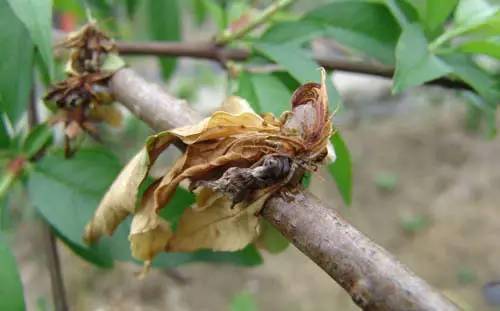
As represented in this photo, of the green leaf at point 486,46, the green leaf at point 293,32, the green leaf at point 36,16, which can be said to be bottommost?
the green leaf at point 293,32

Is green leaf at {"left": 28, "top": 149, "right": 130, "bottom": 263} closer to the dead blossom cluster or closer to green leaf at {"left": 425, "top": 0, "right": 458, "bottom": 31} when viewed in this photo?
the dead blossom cluster

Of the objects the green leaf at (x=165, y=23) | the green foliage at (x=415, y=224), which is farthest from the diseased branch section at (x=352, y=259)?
the green foliage at (x=415, y=224)

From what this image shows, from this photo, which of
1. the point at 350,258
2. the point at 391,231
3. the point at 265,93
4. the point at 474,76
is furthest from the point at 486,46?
the point at 391,231

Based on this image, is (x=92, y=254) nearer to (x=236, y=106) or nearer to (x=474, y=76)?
(x=236, y=106)

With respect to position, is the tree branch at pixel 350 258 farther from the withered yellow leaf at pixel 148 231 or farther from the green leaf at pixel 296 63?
the green leaf at pixel 296 63

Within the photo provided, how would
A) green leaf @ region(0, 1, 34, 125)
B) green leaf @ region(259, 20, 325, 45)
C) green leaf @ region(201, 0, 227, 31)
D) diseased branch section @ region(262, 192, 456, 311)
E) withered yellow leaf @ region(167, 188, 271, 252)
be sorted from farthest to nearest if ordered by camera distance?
green leaf @ region(201, 0, 227, 31), green leaf @ region(259, 20, 325, 45), green leaf @ region(0, 1, 34, 125), withered yellow leaf @ region(167, 188, 271, 252), diseased branch section @ region(262, 192, 456, 311)

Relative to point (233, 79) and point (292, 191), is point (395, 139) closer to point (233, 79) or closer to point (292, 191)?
point (233, 79)

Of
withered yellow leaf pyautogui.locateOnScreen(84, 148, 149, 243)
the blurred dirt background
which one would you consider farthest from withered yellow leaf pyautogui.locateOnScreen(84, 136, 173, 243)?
the blurred dirt background
